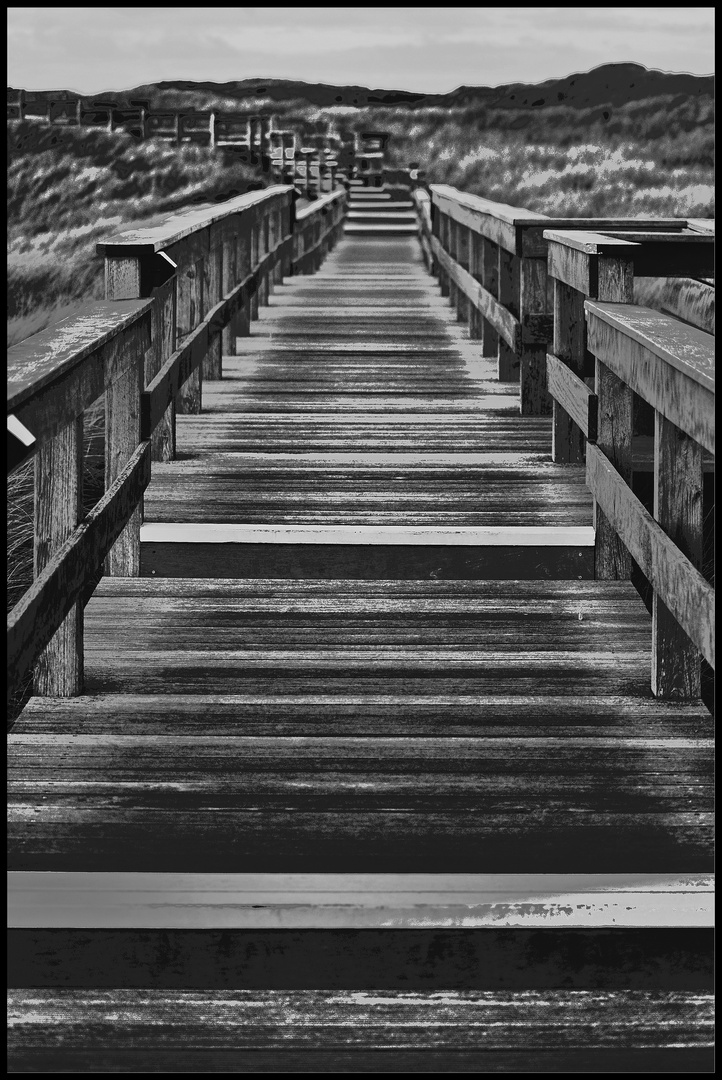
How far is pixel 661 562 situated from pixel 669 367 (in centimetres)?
48

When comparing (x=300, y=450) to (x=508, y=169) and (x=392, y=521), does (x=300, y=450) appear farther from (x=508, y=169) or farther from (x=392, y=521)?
(x=508, y=169)

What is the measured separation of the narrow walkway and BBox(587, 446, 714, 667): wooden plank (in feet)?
1.09

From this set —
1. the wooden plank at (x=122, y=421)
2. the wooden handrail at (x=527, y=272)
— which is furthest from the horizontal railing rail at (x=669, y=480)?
the wooden handrail at (x=527, y=272)

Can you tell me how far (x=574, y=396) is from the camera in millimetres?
5578

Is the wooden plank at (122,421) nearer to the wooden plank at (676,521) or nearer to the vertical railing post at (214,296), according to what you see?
the wooden plank at (676,521)

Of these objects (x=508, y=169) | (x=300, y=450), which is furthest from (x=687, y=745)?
(x=508, y=169)

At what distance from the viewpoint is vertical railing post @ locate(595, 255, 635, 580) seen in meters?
4.97

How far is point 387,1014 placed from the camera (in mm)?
2736

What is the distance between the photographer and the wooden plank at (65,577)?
125 inches

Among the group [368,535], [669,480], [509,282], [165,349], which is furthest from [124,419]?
[509,282]

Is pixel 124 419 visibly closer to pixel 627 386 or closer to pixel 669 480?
pixel 627 386

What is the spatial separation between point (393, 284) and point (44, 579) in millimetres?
13133

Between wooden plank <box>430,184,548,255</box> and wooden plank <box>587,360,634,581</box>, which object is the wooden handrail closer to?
wooden plank <box>430,184,548,255</box>

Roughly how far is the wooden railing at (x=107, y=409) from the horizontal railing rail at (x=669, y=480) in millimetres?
1330
